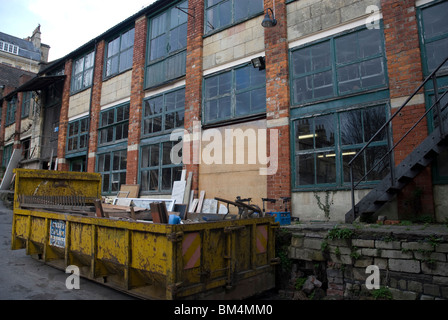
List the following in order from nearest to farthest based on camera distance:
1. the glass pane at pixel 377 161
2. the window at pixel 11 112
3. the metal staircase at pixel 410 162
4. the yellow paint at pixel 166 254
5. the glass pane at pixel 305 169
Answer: the yellow paint at pixel 166 254
the metal staircase at pixel 410 162
the glass pane at pixel 377 161
the glass pane at pixel 305 169
the window at pixel 11 112

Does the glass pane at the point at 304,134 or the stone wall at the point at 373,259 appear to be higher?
the glass pane at the point at 304,134

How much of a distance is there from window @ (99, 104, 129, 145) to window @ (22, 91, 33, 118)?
10.2 meters

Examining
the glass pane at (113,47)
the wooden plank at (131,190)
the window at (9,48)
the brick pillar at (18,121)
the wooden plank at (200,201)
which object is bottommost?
the wooden plank at (200,201)

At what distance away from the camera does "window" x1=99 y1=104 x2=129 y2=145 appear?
13875 mm

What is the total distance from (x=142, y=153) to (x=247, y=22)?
6.74m

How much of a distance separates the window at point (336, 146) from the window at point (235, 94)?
1744mm

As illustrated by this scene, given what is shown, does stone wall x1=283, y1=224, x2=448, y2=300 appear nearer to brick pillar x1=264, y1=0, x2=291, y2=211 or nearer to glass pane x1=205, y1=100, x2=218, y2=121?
brick pillar x1=264, y1=0, x2=291, y2=211

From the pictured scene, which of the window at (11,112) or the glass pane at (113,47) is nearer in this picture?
the glass pane at (113,47)

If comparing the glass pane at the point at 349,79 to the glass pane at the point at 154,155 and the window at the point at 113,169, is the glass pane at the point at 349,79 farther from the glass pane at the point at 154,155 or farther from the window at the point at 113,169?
the window at the point at 113,169

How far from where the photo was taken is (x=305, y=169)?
27.4 ft

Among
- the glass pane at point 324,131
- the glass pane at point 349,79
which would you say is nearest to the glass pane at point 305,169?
the glass pane at point 324,131

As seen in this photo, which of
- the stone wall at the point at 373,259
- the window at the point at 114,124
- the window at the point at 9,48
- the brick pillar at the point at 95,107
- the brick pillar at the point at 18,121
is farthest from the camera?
the window at the point at 9,48

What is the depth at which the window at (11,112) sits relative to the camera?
78.1 feet

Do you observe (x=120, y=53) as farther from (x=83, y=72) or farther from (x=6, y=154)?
(x=6, y=154)
